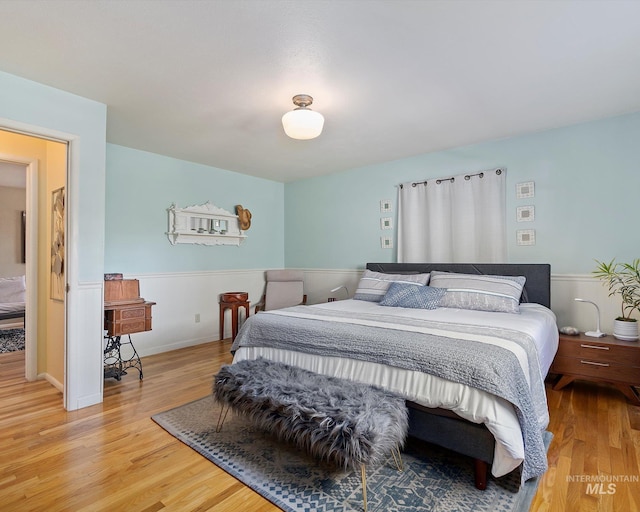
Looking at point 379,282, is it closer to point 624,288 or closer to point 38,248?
point 624,288

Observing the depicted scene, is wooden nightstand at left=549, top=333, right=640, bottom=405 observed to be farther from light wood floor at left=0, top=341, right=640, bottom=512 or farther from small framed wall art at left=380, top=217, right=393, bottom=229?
small framed wall art at left=380, top=217, right=393, bottom=229

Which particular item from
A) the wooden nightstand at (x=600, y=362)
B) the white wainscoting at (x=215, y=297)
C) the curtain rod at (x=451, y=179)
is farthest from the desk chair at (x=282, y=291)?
the wooden nightstand at (x=600, y=362)

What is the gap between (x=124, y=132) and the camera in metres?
3.40

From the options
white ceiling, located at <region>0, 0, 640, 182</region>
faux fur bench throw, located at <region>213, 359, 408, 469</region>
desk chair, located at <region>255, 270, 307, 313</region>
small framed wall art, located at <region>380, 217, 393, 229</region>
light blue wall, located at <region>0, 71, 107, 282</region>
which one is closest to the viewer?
faux fur bench throw, located at <region>213, 359, 408, 469</region>

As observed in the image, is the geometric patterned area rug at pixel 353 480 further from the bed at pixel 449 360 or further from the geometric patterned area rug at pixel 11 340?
the geometric patterned area rug at pixel 11 340

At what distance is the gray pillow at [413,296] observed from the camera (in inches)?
124

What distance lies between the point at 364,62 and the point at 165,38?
119 centimetres

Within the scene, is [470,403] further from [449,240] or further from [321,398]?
[449,240]

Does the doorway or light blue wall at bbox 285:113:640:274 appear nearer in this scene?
light blue wall at bbox 285:113:640:274

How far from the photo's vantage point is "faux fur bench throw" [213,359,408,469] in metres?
1.51

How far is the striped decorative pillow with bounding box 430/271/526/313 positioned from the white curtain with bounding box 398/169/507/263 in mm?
570

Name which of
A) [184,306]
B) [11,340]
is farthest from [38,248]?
[11,340]

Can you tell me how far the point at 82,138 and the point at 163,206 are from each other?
5.20 feet

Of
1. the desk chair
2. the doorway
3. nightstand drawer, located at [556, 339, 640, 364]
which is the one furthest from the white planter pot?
the doorway
